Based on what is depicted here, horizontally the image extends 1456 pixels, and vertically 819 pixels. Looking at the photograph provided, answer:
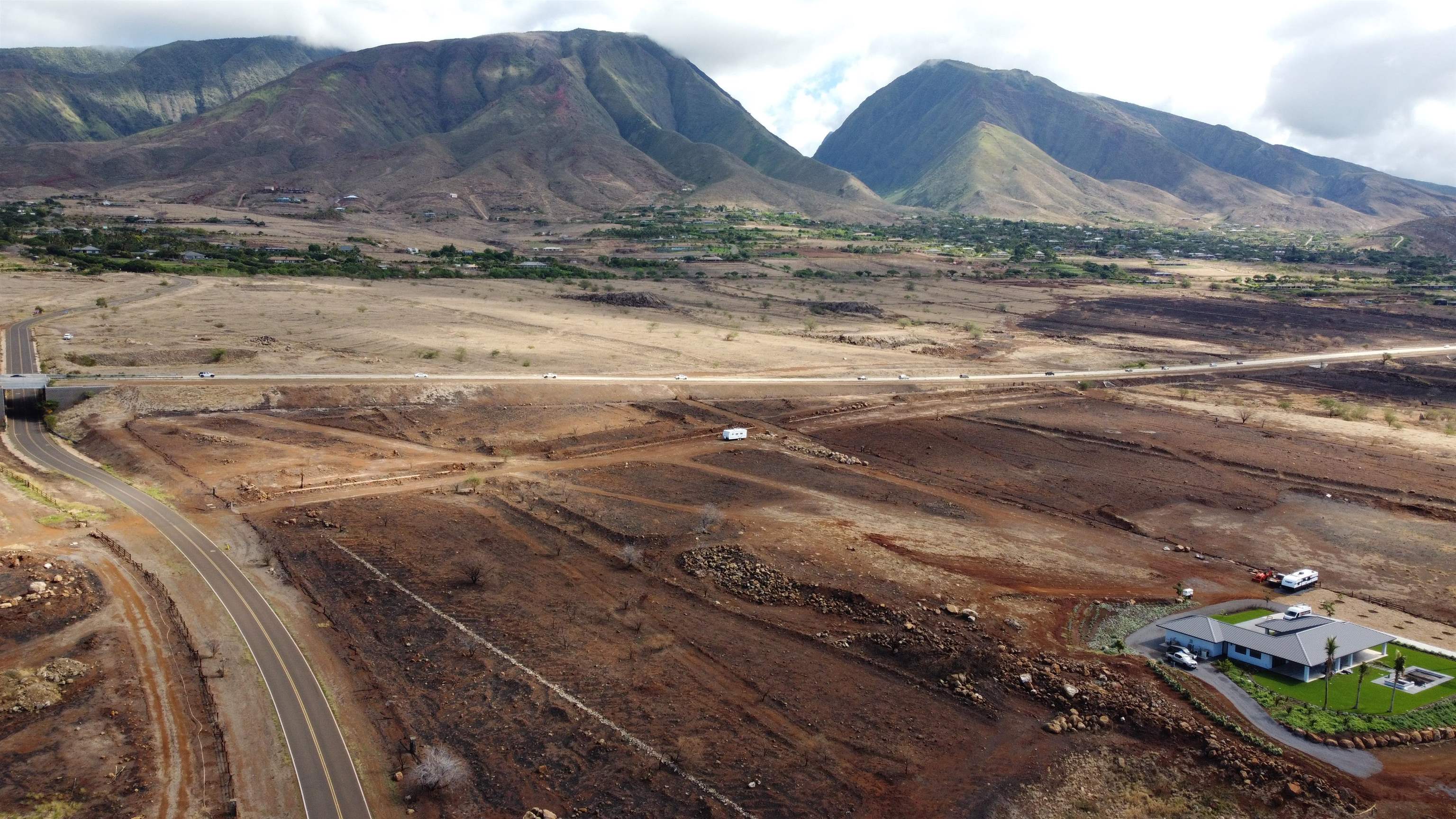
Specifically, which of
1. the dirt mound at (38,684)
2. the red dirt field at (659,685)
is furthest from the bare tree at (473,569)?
the dirt mound at (38,684)

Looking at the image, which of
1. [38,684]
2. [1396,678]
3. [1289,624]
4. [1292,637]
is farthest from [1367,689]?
[38,684]

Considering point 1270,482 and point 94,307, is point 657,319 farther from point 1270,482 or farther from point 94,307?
point 1270,482

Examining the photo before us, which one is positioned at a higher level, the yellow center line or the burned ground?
the burned ground

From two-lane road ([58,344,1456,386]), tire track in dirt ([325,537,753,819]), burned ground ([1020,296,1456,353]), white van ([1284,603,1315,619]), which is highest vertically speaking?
burned ground ([1020,296,1456,353])

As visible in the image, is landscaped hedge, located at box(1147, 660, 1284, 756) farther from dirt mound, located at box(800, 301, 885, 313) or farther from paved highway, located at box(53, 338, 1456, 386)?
dirt mound, located at box(800, 301, 885, 313)

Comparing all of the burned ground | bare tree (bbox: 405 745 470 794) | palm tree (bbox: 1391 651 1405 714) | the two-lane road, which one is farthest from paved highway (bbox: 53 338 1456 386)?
palm tree (bbox: 1391 651 1405 714)

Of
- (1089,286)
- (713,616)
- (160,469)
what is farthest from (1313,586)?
(1089,286)
